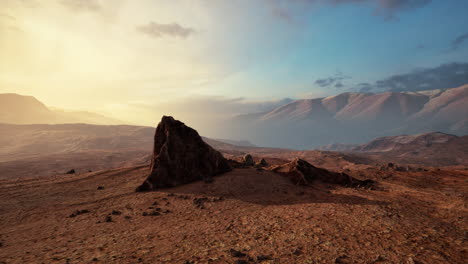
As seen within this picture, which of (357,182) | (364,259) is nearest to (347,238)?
(364,259)

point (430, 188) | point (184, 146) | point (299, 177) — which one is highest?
point (184, 146)

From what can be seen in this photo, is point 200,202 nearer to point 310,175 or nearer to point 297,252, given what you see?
point 297,252

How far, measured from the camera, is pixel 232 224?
8.63 meters

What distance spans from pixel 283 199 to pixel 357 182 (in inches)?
301

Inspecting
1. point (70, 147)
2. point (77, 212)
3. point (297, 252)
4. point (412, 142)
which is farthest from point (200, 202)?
point (412, 142)

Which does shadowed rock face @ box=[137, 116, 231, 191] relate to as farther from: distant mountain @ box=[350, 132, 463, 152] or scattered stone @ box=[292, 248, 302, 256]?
distant mountain @ box=[350, 132, 463, 152]

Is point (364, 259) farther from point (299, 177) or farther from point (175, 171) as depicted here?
point (175, 171)

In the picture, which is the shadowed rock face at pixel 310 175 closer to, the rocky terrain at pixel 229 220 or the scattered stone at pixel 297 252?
the rocky terrain at pixel 229 220

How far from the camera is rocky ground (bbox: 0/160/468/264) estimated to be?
6148 mm

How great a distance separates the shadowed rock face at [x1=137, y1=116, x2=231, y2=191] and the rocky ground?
3.64ft

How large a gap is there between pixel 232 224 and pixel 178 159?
26.7 feet

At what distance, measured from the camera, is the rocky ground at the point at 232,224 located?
20.2 feet

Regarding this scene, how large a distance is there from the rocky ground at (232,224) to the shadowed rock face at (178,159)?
43.6 inches

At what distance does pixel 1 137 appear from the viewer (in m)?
110
